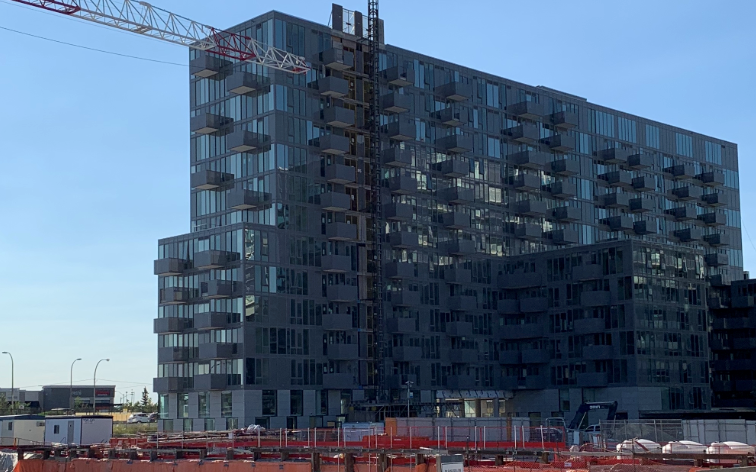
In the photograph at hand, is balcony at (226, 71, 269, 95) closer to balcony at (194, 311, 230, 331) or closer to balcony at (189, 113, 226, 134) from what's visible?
balcony at (189, 113, 226, 134)

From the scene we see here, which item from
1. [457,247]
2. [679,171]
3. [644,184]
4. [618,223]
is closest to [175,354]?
[457,247]

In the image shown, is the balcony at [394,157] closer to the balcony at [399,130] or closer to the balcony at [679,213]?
the balcony at [399,130]

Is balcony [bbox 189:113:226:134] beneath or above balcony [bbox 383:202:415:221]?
above

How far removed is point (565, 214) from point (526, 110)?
16.3 metres

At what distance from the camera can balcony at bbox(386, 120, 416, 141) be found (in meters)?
131

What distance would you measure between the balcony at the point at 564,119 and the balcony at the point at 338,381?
170 ft

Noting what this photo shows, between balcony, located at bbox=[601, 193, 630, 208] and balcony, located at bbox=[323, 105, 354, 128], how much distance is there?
161ft

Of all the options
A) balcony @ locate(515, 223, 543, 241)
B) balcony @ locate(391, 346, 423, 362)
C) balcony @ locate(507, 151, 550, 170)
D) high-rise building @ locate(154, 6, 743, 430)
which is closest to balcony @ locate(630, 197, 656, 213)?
high-rise building @ locate(154, 6, 743, 430)

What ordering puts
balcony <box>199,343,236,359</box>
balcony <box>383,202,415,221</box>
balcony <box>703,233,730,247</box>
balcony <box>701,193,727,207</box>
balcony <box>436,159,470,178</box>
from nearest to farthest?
balcony <box>199,343,236,359</box> → balcony <box>383,202,415,221</box> → balcony <box>436,159,470,178</box> → balcony <box>703,233,730,247</box> → balcony <box>701,193,727,207</box>

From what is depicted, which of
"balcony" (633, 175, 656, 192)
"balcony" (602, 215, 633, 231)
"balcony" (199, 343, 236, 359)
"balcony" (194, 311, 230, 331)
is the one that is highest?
"balcony" (633, 175, 656, 192)

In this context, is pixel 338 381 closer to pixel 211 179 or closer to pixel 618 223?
pixel 211 179

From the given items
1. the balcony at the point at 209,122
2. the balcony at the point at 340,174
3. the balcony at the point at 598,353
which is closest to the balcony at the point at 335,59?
the balcony at the point at 340,174

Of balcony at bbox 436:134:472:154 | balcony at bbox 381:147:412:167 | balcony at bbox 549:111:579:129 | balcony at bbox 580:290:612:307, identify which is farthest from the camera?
balcony at bbox 549:111:579:129

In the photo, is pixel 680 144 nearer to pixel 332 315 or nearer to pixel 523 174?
pixel 523 174
